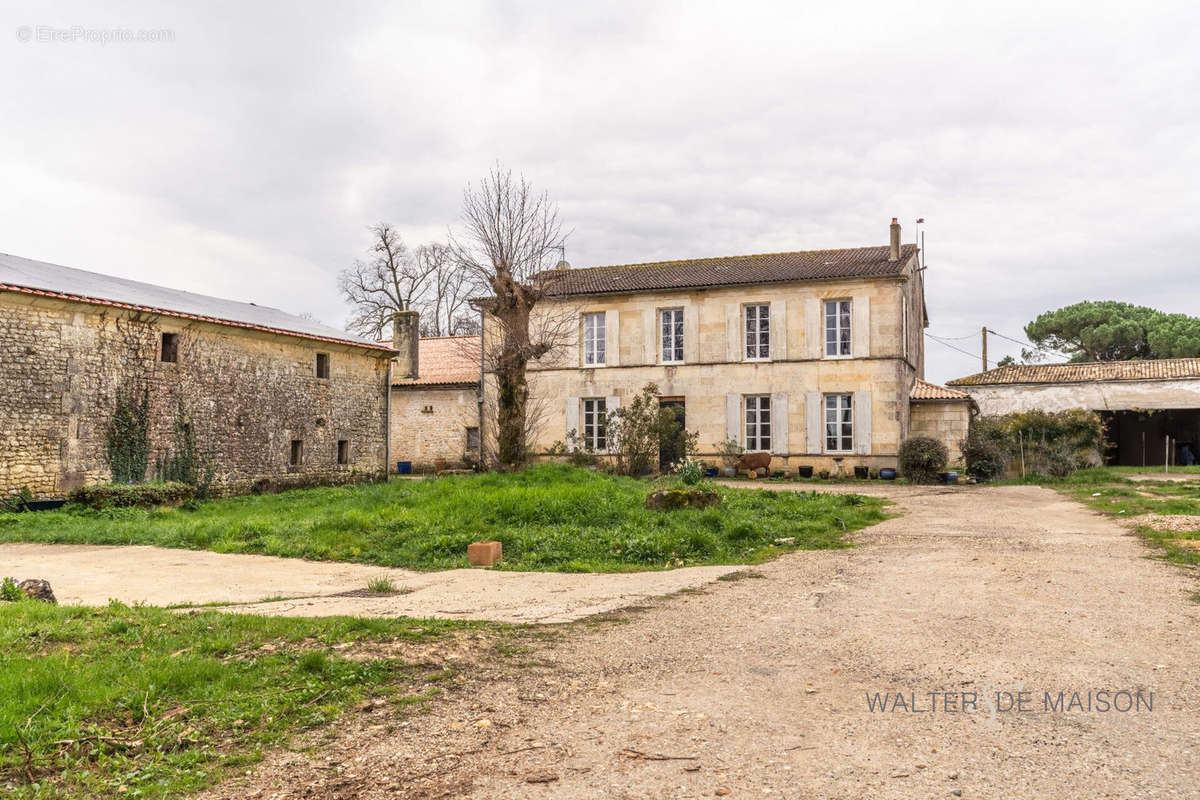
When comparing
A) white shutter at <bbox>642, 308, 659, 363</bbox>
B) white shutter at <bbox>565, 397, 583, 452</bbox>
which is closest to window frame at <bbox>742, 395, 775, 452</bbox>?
white shutter at <bbox>642, 308, 659, 363</bbox>

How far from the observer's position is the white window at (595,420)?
25438 millimetres

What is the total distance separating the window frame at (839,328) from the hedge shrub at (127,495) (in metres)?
17.2

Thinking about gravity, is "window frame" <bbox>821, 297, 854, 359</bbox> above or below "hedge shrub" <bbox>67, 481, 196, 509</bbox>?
above

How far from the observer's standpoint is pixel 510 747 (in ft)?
12.5

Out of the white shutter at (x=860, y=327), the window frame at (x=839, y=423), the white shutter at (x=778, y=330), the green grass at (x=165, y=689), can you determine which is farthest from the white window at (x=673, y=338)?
the green grass at (x=165, y=689)

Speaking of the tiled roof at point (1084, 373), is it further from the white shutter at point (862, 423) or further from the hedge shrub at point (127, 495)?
the hedge shrub at point (127, 495)

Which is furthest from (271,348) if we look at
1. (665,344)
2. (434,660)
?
(434,660)

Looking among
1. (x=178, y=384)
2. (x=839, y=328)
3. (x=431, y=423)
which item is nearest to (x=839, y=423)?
(x=839, y=328)

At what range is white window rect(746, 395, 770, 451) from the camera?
80.7 feet

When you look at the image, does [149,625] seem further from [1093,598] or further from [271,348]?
[271,348]

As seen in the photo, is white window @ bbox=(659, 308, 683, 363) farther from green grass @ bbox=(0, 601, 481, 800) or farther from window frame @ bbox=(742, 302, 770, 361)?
green grass @ bbox=(0, 601, 481, 800)

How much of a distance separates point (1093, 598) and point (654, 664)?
3.89 meters

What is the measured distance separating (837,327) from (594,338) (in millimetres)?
7377

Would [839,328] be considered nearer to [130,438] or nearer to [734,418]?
[734,418]
